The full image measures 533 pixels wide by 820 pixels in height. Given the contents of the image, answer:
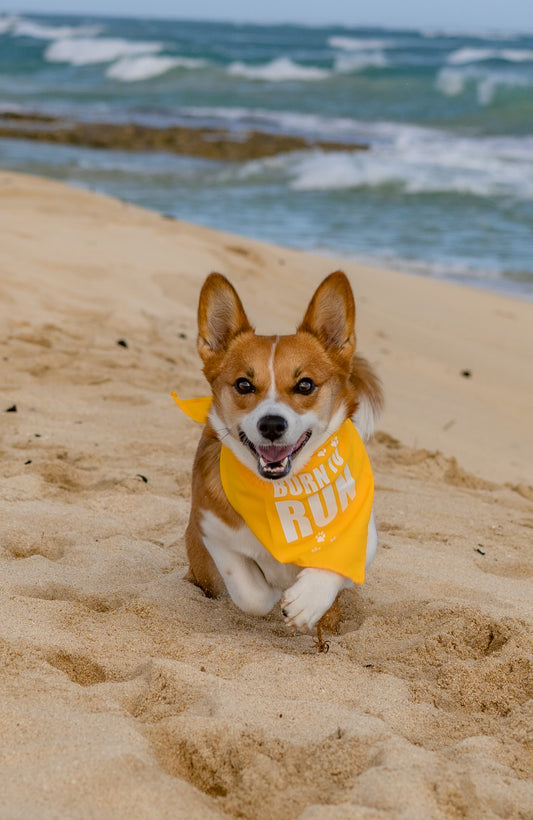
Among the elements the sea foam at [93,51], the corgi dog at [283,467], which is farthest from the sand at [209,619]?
the sea foam at [93,51]

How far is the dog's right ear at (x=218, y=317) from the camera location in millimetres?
3502

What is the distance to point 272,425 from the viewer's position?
312 centimetres

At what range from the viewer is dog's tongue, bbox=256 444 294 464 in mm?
3254

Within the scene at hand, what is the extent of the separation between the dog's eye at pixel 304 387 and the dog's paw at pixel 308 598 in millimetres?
577

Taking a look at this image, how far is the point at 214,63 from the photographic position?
4269cm

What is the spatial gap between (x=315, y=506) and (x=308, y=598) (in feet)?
1.28

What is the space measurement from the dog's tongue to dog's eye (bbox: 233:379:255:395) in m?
0.21

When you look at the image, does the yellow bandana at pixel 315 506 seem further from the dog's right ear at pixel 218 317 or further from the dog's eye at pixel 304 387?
the dog's right ear at pixel 218 317

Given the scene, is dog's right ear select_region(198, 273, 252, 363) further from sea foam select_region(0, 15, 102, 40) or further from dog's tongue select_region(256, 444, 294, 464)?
sea foam select_region(0, 15, 102, 40)

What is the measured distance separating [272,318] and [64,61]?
149ft

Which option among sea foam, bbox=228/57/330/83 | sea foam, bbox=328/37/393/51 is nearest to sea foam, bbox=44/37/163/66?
sea foam, bbox=228/57/330/83

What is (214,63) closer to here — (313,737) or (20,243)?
(20,243)

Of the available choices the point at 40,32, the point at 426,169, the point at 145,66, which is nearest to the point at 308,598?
the point at 426,169

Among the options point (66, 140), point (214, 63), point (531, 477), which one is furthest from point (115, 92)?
point (531, 477)
